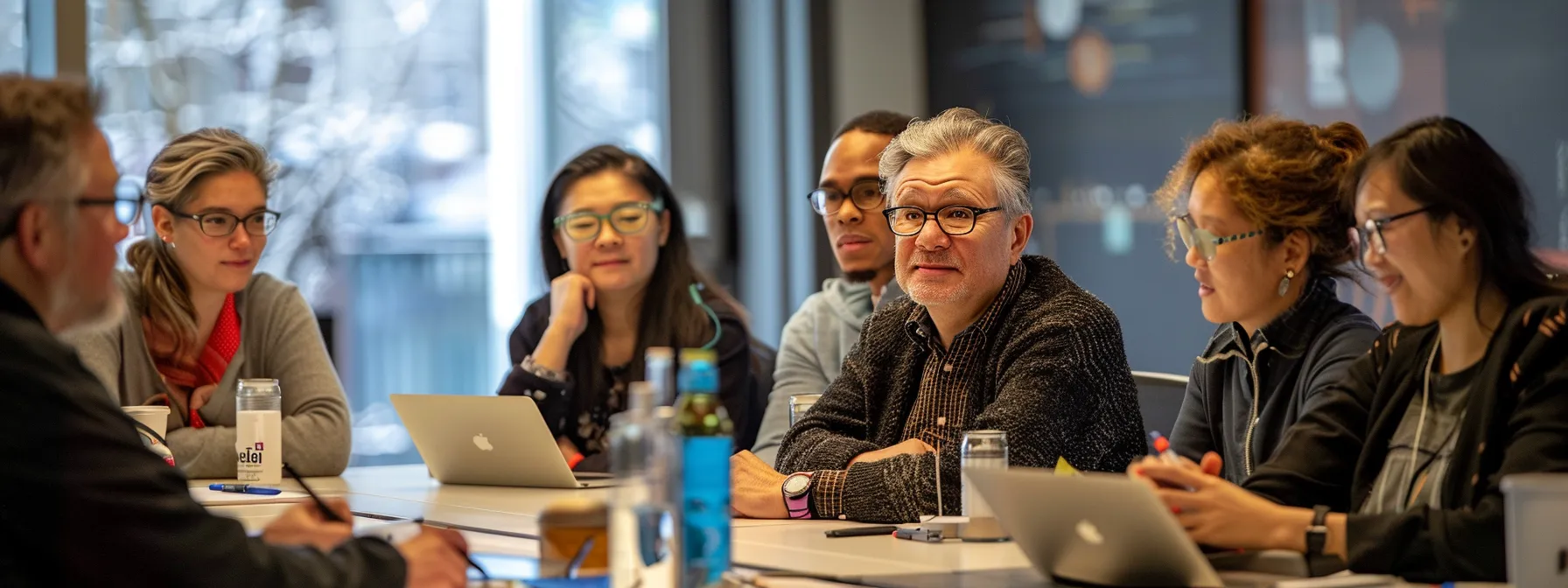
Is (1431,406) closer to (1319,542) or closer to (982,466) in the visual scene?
(1319,542)

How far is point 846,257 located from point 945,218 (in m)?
0.97

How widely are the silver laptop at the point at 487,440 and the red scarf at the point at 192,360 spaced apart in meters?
0.58

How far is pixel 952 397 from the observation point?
8.46 feet

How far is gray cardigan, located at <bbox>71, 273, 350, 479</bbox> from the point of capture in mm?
3021

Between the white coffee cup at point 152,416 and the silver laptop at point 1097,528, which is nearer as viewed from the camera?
the silver laptop at point 1097,528

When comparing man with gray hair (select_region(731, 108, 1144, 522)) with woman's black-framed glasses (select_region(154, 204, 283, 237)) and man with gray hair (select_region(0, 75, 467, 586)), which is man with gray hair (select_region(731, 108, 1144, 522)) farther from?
woman's black-framed glasses (select_region(154, 204, 283, 237))

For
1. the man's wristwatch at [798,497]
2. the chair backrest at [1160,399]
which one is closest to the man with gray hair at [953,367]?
the man's wristwatch at [798,497]

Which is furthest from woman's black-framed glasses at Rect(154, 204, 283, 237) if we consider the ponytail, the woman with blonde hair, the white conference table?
the white conference table

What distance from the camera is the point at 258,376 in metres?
3.31

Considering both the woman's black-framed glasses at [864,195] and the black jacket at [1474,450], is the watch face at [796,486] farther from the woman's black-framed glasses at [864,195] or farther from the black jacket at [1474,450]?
the woman's black-framed glasses at [864,195]

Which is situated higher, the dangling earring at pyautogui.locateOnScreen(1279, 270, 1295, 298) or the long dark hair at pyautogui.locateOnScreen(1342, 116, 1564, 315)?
the long dark hair at pyautogui.locateOnScreen(1342, 116, 1564, 315)

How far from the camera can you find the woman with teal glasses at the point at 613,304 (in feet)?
11.5

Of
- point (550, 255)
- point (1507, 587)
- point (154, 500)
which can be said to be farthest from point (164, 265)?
point (1507, 587)

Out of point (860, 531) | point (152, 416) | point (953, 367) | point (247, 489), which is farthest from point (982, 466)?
point (152, 416)
